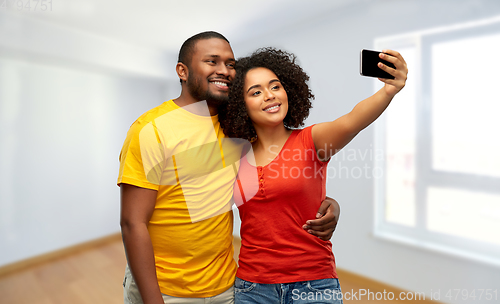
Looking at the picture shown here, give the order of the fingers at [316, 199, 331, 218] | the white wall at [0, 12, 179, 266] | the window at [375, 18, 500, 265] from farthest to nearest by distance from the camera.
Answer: the white wall at [0, 12, 179, 266]
the window at [375, 18, 500, 265]
the fingers at [316, 199, 331, 218]

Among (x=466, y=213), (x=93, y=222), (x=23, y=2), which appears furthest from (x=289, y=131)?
(x=93, y=222)

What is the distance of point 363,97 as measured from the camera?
2592 millimetres

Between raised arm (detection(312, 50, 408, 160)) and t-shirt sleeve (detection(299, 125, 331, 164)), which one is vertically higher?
raised arm (detection(312, 50, 408, 160))

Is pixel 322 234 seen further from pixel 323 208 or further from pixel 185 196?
pixel 185 196

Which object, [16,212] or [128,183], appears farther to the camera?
[16,212]

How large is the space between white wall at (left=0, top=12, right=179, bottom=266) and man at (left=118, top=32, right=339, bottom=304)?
260 centimetres

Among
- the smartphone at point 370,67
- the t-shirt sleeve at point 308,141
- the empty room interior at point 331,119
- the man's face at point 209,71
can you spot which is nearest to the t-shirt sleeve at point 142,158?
the man's face at point 209,71

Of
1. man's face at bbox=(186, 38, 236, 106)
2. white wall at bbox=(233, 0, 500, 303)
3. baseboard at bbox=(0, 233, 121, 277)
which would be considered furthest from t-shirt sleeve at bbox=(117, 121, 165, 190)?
baseboard at bbox=(0, 233, 121, 277)

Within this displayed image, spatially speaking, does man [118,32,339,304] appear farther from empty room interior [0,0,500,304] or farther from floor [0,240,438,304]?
floor [0,240,438,304]

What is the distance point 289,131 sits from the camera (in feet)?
4.10

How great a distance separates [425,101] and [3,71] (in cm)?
391

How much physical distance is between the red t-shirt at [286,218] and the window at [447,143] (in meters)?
1.69

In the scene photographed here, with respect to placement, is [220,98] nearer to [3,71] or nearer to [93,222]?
[3,71]

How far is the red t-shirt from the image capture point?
1.09 metres
